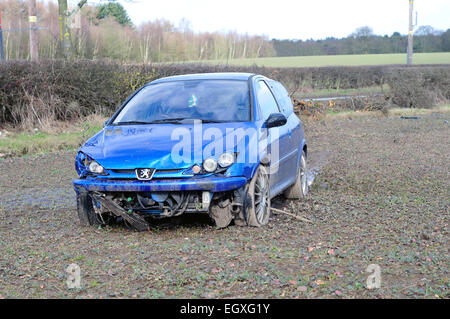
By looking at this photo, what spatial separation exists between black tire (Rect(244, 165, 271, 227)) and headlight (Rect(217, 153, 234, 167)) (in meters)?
0.35

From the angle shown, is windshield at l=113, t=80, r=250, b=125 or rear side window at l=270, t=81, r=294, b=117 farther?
rear side window at l=270, t=81, r=294, b=117

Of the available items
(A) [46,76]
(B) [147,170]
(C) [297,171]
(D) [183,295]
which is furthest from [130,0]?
(D) [183,295]

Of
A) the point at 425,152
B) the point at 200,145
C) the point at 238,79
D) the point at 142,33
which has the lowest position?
the point at 425,152

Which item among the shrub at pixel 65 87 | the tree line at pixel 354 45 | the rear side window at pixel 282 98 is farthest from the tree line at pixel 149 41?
the rear side window at pixel 282 98

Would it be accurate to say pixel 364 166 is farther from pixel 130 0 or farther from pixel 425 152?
pixel 130 0

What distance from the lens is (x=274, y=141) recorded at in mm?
Answer: 7215

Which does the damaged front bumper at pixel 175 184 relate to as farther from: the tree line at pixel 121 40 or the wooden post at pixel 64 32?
the wooden post at pixel 64 32

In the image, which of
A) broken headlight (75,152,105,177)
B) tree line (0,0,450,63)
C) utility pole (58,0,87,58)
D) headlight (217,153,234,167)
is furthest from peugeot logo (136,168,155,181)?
utility pole (58,0,87,58)

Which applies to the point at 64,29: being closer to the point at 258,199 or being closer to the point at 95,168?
the point at 95,168

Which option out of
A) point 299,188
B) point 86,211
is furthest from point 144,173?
point 299,188

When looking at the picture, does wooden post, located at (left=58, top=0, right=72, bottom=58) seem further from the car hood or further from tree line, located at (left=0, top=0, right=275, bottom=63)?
the car hood

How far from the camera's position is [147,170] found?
6.14 metres

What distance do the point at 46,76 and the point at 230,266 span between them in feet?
43.7

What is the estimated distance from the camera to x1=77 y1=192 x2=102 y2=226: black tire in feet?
21.5
